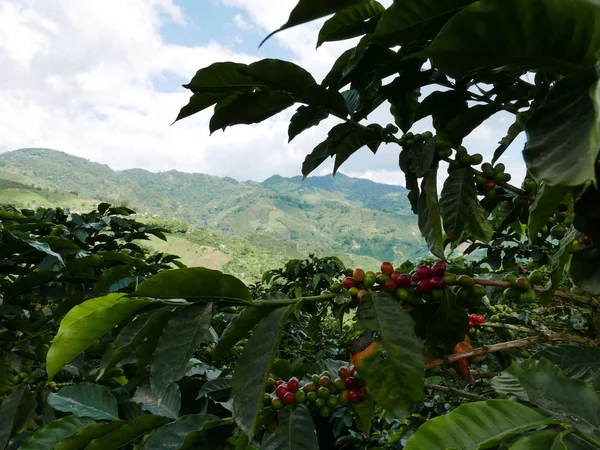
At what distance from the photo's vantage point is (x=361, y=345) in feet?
2.25

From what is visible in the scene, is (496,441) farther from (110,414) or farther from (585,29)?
(110,414)

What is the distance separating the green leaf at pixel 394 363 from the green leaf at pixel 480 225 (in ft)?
0.99

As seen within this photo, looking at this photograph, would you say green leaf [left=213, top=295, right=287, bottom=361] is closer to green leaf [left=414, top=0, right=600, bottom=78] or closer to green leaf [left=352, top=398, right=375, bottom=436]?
green leaf [left=352, top=398, right=375, bottom=436]

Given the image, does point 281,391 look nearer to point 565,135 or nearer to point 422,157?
point 422,157

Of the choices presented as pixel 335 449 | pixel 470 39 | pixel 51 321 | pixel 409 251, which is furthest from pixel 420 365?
pixel 409 251

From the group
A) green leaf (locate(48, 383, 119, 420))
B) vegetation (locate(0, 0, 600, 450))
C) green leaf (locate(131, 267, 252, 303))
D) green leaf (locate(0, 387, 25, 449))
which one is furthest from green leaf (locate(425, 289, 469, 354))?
green leaf (locate(0, 387, 25, 449))

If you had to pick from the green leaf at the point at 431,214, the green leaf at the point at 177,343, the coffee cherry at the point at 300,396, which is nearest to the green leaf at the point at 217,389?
the coffee cherry at the point at 300,396

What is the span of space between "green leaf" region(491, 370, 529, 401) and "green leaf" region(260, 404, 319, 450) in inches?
11.6

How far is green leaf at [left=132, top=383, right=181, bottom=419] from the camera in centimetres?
94

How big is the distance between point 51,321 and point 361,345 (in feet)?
4.93

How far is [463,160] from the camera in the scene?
29.0 inches

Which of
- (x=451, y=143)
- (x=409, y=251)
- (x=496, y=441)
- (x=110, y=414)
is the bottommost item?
(x=409, y=251)

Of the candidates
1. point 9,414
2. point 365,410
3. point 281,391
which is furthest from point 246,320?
point 9,414

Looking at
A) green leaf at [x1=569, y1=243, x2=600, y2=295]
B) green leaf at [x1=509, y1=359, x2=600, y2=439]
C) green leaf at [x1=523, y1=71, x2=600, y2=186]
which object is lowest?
→ green leaf at [x1=509, y1=359, x2=600, y2=439]
